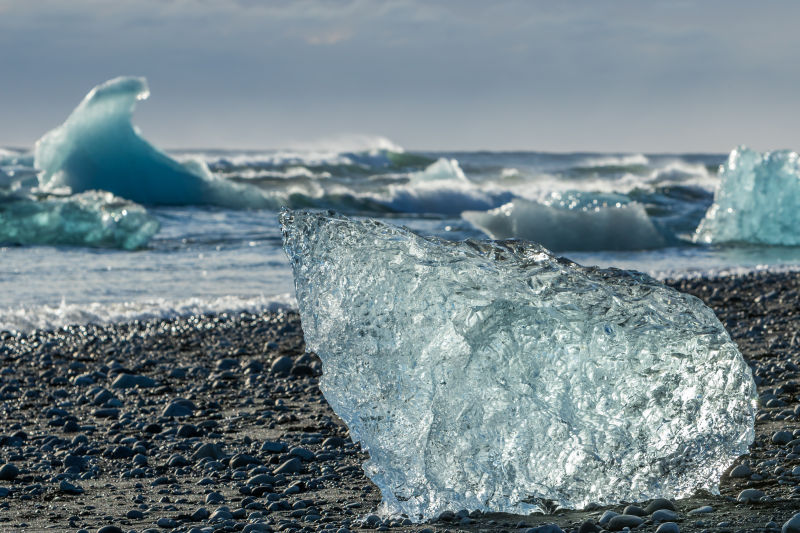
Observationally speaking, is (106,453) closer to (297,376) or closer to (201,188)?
(297,376)

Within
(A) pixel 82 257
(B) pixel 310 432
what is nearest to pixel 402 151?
(A) pixel 82 257

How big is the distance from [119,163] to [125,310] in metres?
12.0

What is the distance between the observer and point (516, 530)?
2668 mm

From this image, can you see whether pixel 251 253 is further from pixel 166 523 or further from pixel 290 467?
pixel 166 523

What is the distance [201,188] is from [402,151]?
68.1 ft

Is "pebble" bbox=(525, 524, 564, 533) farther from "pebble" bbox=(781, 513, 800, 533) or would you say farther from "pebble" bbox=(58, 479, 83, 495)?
"pebble" bbox=(58, 479, 83, 495)

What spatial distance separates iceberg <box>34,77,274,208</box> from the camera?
58.6 feet

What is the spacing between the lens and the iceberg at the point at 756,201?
14.6 metres

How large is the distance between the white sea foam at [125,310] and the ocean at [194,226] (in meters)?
0.02

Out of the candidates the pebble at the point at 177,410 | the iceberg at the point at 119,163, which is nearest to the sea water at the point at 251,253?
the iceberg at the point at 119,163

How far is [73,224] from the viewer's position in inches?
565

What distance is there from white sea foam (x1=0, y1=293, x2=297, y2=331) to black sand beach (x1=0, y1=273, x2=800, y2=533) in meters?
0.49

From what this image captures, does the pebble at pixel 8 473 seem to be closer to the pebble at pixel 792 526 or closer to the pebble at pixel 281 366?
the pebble at pixel 281 366

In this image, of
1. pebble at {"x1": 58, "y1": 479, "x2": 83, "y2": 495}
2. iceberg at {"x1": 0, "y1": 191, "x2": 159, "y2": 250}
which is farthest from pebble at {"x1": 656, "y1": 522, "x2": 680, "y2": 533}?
iceberg at {"x1": 0, "y1": 191, "x2": 159, "y2": 250}
